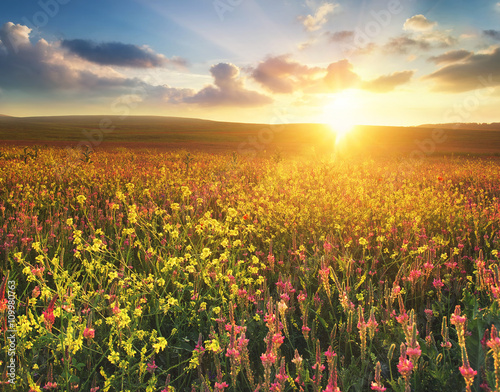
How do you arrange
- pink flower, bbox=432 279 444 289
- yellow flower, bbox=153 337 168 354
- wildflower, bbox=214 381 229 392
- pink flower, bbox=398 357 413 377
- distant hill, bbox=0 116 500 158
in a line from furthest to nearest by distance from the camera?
distant hill, bbox=0 116 500 158
pink flower, bbox=432 279 444 289
yellow flower, bbox=153 337 168 354
wildflower, bbox=214 381 229 392
pink flower, bbox=398 357 413 377

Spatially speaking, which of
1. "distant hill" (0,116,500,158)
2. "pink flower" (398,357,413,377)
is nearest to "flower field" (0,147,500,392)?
"pink flower" (398,357,413,377)

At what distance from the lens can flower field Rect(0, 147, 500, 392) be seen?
1.62 meters

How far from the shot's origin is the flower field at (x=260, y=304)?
5.31 feet

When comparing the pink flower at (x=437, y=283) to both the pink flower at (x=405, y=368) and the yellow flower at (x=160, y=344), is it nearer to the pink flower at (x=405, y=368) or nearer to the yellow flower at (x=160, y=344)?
the pink flower at (x=405, y=368)

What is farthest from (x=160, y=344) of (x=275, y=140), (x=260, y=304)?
(x=275, y=140)

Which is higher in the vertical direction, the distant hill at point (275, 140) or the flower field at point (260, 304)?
the distant hill at point (275, 140)

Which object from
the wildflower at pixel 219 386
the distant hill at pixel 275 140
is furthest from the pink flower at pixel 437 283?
the distant hill at pixel 275 140

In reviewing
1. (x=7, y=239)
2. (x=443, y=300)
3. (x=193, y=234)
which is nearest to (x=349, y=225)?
(x=443, y=300)

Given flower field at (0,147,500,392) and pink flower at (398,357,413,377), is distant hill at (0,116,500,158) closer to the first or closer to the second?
flower field at (0,147,500,392)

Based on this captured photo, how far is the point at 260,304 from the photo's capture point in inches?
98.5

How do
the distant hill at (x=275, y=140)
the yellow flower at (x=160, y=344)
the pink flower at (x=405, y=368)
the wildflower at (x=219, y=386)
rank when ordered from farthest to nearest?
the distant hill at (x=275, y=140) → the yellow flower at (x=160, y=344) → the wildflower at (x=219, y=386) → the pink flower at (x=405, y=368)

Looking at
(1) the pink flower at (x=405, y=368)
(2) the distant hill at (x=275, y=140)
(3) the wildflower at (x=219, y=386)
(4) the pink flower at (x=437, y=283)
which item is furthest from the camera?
(2) the distant hill at (x=275, y=140)

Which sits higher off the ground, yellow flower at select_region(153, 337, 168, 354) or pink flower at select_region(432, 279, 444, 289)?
yellow flower at select_region(153, 337, 168, 354)

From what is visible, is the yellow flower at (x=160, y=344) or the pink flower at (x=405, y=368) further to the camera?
the yellow flower at (x=160, y=344)
